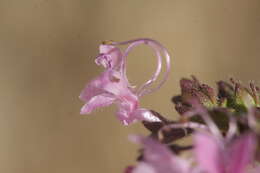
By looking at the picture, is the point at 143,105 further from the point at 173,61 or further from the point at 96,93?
the point at 96,93

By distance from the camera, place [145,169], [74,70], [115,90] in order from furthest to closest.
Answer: [74,70] < [115,90] < [145,169]

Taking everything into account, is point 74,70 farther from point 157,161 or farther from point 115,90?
point 157,161

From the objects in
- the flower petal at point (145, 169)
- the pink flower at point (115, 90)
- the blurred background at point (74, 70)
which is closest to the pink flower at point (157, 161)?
the flower petal at point (145, 169)

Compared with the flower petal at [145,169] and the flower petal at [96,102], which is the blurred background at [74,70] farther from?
the flower petal at [145,169]

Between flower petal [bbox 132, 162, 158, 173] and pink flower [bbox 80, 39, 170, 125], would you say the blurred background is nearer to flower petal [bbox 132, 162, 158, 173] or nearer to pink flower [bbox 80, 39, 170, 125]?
pink flower [bbox 80, 39, 170, 125]

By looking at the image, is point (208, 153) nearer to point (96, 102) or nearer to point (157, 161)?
point (157, 161)

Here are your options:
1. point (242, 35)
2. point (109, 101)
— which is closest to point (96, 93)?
point (109, 101)

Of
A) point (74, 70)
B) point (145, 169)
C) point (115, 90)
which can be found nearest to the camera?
point (145, 169)

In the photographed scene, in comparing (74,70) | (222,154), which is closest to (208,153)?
(222,154)

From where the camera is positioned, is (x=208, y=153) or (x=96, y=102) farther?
(x=96, y=102)
